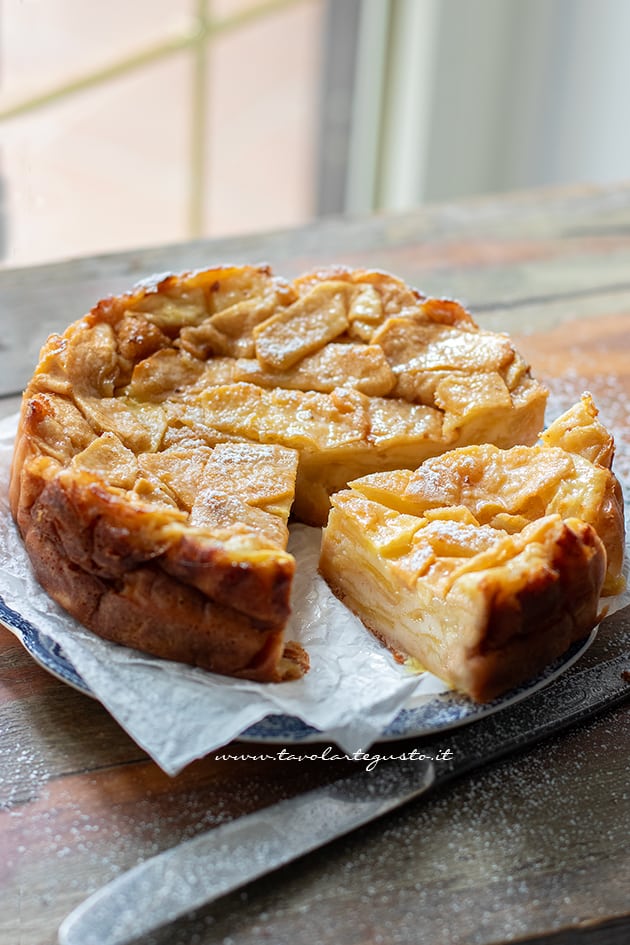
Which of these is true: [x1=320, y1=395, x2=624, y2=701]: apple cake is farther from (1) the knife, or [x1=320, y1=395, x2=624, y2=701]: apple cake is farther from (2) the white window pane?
(2) the white window pane

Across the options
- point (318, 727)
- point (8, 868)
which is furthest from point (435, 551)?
point (8, 868)

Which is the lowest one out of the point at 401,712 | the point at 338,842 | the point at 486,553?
the point at 338,842

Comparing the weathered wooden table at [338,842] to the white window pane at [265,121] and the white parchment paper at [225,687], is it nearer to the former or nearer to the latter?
the white parchment paper at [225,687]

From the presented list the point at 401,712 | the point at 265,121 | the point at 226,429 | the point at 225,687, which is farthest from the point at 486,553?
the point at 265,121

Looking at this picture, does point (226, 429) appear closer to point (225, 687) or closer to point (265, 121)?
point (225, 687)

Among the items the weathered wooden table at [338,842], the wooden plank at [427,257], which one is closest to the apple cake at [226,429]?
the weathered wooden table at [338,842]

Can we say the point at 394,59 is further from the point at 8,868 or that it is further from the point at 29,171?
the point at 8,868
